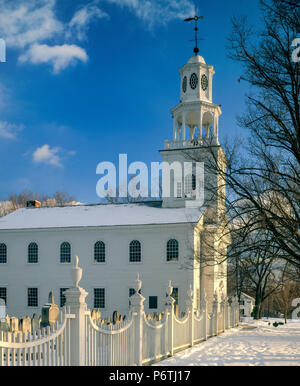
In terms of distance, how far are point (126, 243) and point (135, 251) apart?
3.01 ft

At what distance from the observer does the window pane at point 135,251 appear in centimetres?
3145

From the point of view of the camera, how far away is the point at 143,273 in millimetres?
30891

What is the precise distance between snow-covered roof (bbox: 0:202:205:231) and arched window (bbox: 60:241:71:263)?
59.2 inches

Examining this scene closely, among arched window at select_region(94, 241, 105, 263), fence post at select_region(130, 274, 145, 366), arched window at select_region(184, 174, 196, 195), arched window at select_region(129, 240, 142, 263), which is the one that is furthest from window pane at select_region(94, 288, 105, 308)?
fence post at select_region(130, 274, 145, 366)

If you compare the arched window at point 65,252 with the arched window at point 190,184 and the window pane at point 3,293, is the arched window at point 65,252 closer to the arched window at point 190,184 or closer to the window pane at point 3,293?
the window pane at point 3,293

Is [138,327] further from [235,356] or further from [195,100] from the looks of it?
[195,100]

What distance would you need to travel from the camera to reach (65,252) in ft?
109

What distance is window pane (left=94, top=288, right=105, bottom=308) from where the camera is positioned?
31.3 m

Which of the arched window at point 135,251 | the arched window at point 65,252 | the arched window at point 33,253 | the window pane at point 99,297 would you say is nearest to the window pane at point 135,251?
the arched window at point 135,251

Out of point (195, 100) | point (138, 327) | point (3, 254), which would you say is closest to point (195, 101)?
point (195, 100)

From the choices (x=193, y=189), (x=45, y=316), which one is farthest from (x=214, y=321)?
(x=193, y=189)

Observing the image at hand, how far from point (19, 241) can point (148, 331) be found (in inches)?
1005

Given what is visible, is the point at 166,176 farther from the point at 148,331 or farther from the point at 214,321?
the point at 148,331

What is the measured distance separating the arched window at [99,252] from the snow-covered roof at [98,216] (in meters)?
1.50
